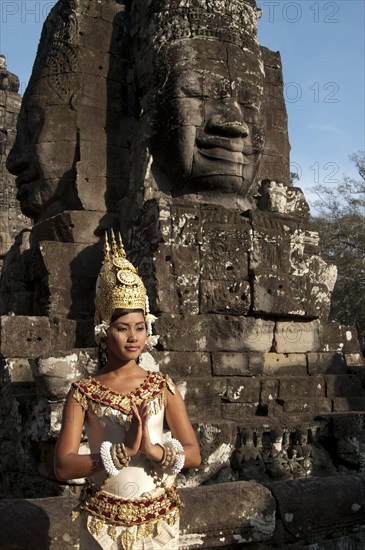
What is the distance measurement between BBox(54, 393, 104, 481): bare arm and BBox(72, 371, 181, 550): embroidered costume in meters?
0.04

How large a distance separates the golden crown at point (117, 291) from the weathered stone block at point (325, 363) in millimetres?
4273

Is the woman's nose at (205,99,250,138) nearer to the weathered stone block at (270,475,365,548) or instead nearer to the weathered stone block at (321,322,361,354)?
the weathered stone block at (321,322,361,354)

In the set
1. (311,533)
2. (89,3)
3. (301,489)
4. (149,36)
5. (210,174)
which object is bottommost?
(311,533)

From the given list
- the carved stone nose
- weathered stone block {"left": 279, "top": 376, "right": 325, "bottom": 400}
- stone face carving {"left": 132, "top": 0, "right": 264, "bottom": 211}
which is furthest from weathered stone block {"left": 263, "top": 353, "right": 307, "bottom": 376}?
the carved stone nose

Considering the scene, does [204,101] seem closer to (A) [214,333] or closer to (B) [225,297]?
(B) [225,297]

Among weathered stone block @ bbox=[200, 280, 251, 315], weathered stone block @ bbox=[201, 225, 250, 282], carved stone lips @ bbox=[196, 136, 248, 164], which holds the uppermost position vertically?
carved stone lips @ bbox=[196, 136, 248, 164]

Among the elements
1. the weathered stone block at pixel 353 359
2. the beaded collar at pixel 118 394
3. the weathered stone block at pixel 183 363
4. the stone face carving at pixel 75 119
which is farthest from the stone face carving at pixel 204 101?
the beaded collar at pixel 118 394

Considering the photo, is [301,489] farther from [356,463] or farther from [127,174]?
[127,174]

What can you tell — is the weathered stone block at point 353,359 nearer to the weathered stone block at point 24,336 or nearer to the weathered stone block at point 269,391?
the weathered stone block at point 269,391

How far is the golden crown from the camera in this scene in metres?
2.66

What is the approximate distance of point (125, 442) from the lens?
2.36m

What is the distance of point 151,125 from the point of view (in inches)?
283

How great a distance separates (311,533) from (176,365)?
2.28 metres

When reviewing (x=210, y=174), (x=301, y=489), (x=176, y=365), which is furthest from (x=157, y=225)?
(x=301, y=489)
